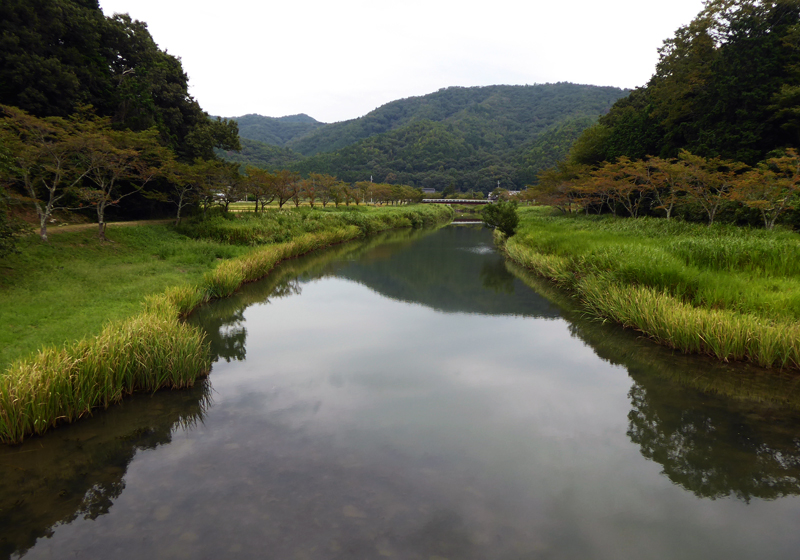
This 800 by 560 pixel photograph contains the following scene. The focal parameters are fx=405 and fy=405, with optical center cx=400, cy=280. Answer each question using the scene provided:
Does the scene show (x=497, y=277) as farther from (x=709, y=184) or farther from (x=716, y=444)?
(x=716, y=444)

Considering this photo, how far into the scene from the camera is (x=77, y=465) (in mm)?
6082

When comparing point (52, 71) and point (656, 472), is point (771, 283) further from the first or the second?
point (52, 71)

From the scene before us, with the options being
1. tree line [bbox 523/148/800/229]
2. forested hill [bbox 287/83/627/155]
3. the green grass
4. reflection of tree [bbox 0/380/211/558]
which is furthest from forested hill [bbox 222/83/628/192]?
reflection of tree [bbox 0/380/211/558]

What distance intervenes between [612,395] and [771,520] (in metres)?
3.78

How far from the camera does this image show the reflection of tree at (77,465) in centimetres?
506

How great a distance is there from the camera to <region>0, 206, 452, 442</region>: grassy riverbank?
6.68 metres

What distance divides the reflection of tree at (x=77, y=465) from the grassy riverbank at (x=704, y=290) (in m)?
11.5

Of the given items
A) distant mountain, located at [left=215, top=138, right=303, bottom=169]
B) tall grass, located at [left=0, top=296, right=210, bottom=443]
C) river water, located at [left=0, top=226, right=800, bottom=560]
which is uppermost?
distant mountain, located at [left=215, top=138, right=303, bottom=169]

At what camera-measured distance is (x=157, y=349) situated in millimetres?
8547

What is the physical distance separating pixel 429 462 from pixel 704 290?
994 cm

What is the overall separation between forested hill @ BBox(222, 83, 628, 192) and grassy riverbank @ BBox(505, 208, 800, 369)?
9710 centimetres

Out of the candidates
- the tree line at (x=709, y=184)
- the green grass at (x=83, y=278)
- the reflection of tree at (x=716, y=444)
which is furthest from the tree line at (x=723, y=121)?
the green grass at (x=83, y=278)

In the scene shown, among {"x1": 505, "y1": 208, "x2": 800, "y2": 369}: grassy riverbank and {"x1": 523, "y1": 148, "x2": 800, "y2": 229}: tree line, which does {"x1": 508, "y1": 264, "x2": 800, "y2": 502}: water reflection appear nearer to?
{"x1": 505, "y1": 208, "x2": 800, "y2": 369}: grassy riverbank

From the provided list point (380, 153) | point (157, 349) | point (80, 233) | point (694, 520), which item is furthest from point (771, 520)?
point (380, 153)
